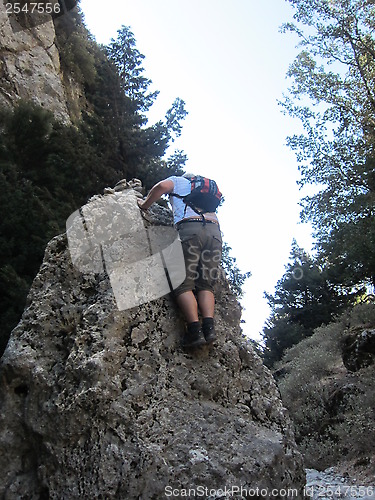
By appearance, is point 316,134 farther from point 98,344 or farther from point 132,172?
point 98,344

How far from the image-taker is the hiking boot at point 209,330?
3.25 m

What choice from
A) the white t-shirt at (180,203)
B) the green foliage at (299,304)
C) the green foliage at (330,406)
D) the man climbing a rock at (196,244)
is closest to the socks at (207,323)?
the man climbing a rock at (196,244)

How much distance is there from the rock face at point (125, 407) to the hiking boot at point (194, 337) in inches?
3.4

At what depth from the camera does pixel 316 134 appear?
566 inches

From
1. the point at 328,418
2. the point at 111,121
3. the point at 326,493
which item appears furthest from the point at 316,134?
the point at 326,493

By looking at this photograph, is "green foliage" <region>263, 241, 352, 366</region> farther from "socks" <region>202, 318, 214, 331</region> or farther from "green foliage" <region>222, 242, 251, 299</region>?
"socks" <region>202, 318, 214, 331</region>

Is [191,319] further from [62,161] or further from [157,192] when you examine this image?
[62,161]

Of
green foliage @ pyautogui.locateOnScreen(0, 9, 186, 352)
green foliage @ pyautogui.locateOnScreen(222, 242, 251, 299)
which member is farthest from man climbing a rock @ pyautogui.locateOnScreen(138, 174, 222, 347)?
green foliage @ pyautogui.locateOnScreen(222, 242, 251, 299)

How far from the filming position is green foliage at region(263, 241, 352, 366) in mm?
20453

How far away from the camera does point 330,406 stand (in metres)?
8.94

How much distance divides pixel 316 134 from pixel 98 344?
43.5 ft

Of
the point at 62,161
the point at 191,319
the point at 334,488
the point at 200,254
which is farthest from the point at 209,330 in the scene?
the point at 62,161

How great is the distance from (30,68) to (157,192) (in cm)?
1363

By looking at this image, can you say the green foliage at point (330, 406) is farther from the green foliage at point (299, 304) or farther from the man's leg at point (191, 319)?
the green foliage at point (299, 304)
